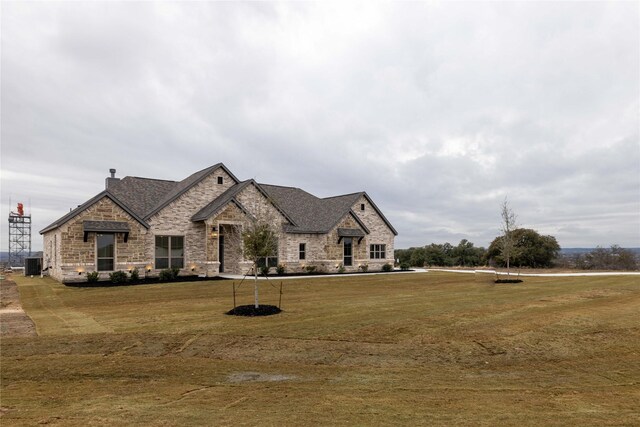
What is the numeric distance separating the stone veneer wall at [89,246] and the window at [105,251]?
24 cm

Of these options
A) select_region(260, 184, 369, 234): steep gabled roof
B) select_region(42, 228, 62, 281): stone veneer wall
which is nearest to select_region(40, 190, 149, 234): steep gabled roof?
select_region(42, 228, 62, 281): stone veneer wall

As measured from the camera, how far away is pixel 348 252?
36.1m

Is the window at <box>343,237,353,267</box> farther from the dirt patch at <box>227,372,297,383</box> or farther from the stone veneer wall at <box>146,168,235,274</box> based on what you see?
the dirt patch at <box>227,372,297,383</box>

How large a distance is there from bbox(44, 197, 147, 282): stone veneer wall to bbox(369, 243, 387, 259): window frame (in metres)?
19.6

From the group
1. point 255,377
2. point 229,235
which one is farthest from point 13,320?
point 229,235

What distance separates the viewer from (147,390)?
7.19m

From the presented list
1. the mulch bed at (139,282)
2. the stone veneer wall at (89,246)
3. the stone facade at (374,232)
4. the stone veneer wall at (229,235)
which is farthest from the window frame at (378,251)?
the stone veneer wall at (89,246)

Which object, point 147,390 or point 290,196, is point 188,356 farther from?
point 290,196

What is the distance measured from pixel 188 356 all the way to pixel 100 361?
1819 mm

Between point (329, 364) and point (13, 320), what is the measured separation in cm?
1100

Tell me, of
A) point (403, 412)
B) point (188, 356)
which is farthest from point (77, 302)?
point (403, 412)

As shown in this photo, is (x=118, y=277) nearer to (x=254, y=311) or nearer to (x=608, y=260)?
(x=254, y=311)

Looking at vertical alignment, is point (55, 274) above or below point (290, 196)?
below

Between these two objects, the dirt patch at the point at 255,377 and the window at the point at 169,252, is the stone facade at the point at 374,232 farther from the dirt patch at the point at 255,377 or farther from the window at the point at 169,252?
the dirt patch at the point at 255,377
